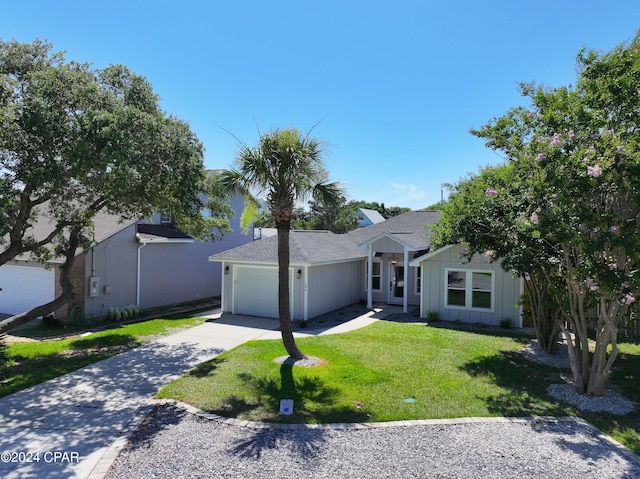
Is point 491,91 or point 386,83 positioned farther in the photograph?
point 386,83

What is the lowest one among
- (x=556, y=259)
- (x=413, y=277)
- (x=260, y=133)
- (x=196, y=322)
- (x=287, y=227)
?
(x=196, y=322)

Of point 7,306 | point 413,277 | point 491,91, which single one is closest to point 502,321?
point 413,277

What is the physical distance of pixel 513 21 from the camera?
10062 millimetres

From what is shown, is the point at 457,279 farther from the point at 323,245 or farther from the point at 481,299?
the point at 323,245

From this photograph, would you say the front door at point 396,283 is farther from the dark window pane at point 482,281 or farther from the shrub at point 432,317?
the dark window pane at point 482,281

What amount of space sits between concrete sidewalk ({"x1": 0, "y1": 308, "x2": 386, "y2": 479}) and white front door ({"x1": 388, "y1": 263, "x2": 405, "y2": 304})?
958cm

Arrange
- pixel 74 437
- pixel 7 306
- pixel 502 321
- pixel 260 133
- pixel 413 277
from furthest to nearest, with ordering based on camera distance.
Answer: pixel 413 277
pixel 7 306
pixel 502 321
pixel 260 133
pixel 74 437

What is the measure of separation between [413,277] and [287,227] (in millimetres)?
10703

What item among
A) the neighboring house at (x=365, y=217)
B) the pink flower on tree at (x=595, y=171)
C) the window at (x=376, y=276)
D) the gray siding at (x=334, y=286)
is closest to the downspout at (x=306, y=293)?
the gray siding at (x=334, y=286)

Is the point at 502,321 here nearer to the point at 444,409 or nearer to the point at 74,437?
the point at 444,409

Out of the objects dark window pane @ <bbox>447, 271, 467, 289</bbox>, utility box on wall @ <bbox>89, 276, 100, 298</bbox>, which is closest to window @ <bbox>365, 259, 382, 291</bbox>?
dark window pane @ <bbox>447, 271, 467, 289</bbox>

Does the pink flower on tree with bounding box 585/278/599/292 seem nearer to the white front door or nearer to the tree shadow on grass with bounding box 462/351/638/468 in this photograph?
the tree shadow on grass with bounding box 462/351/638/468

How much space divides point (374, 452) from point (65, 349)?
9.75m

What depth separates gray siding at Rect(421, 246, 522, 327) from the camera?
13.8 meters
